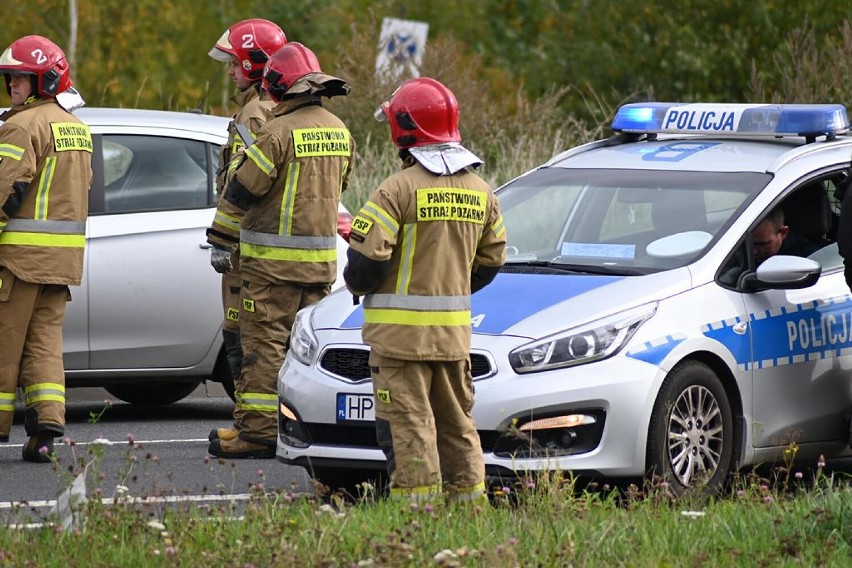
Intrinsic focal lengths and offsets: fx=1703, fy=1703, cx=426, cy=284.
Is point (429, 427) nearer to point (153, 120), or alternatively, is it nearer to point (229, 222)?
point (229, 222)

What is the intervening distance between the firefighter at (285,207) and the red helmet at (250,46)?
14.5 inches

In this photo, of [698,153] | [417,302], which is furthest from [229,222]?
[417,302]

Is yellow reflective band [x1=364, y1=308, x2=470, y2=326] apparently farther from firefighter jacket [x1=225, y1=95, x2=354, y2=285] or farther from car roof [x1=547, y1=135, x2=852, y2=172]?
car roof [x1=547, y1=135, x2=852, y2=172]

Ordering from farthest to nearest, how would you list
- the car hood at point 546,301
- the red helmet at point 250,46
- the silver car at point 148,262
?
the silver car at point 148,262, the red helmet at point 250,46, the car hood at point 546,301

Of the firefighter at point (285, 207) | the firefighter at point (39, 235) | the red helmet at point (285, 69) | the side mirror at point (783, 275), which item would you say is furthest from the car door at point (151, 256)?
the side mirror at point (783, 275)

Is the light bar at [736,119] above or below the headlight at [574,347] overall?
above

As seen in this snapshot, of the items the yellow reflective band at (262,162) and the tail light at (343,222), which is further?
the tail light at (343,222)

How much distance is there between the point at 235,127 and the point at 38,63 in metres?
0.95

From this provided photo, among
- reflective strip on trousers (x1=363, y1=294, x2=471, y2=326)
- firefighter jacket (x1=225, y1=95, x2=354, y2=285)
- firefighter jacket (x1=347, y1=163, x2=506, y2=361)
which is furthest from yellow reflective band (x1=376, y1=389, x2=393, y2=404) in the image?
firefighter jacket (x1=225, y1=95, x2=354, y2=285)

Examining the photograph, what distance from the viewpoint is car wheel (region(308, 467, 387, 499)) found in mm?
7059

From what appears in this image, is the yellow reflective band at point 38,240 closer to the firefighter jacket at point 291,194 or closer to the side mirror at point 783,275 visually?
the firefighter jacket at point 291,194

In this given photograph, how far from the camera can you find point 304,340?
7016 millimetres

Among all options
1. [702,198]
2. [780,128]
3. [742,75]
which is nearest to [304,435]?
[702,198]

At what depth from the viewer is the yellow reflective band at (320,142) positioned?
779 cm
